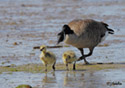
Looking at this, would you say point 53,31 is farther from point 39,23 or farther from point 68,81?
point 68,81

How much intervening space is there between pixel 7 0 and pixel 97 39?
23062mm

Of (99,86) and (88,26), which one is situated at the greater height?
(88,26)

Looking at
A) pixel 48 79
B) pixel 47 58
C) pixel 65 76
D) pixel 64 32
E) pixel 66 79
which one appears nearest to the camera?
pixel 66 79

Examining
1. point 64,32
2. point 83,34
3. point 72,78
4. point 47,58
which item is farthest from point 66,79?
point 83,34

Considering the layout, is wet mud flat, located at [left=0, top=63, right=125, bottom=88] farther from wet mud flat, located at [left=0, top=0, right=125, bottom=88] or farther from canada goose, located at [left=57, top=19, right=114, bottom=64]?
canada goose, located at [left=57, top=19, right=114, bottom=64]

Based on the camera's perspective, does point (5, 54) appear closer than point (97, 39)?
No

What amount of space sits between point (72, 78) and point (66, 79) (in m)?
0.18

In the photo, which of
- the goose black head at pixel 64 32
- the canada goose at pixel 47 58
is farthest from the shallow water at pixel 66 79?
the goose black head at pixel 64 32

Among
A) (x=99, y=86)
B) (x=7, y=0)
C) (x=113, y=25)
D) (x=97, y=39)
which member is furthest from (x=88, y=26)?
(x=7, y=0)

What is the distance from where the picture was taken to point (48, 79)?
7.48m

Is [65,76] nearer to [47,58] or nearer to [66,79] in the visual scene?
[66,79]

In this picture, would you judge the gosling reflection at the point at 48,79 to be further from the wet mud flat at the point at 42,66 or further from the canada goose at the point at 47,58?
the canada goose at the point at 47,58

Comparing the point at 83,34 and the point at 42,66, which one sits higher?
the point at 83,34

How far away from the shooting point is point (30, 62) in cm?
944
